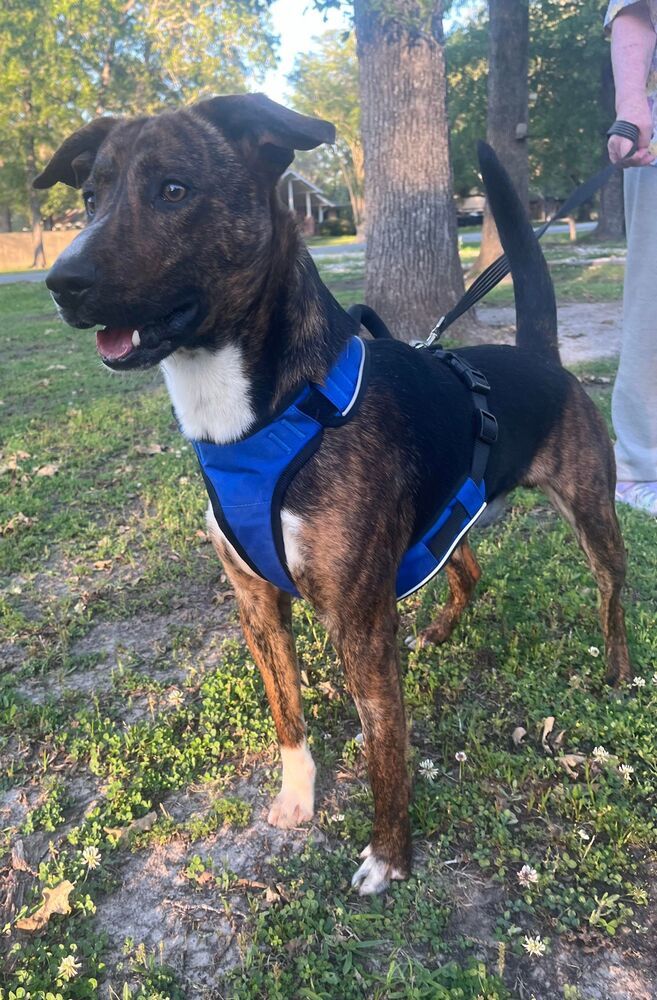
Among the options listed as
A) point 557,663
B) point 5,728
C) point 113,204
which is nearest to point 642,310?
point 557,663

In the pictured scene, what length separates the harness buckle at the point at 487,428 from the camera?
2.58 meters

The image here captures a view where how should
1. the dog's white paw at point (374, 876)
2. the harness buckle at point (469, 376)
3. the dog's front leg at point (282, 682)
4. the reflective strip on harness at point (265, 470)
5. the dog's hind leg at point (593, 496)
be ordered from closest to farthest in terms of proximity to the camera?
the reflective strip on harness at point (265, 470) → the dog's white paw at point (374, 876) → the dog's front leg at point (282, 682) → the harness buckle at point (469, 376) → the dog's hind leg at point (593, 496)

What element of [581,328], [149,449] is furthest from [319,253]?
[149,449]

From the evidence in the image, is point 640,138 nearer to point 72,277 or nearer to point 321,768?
point 72,277

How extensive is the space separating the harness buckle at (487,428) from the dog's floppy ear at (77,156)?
160 cm

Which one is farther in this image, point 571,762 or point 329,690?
point 329,690

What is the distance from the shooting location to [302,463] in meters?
2.10

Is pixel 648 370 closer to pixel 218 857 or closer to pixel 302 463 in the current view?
pixel 302 463

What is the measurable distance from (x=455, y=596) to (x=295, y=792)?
51.5 inches

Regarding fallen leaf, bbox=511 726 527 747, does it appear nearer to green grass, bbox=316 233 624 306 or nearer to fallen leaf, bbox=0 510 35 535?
fallen leaf, bbox=0 510 35 535

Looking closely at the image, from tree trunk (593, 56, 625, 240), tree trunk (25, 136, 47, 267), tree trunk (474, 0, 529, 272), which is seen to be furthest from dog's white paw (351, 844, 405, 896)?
tree trunk (25, 136, 47, 267)

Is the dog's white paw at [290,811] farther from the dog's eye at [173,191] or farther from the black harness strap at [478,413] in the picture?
the dog's eye at [173,191]

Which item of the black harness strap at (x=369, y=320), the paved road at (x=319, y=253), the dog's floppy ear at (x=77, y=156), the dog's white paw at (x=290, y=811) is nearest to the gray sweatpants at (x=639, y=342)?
the black harness strap at (x=369, y=320)

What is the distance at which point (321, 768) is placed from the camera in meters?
2.74
